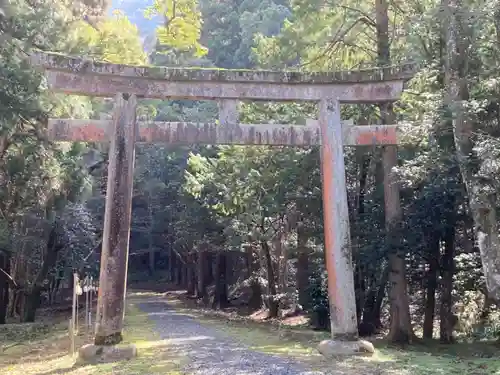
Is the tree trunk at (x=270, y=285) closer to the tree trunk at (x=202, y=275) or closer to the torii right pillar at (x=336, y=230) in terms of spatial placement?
the torii right pillar at (x=336, y=230)

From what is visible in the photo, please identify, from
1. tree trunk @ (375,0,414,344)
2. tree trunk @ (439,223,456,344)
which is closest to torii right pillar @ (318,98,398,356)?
tree trunk @ (375,0,414,344)

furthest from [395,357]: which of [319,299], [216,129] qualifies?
[319,299]

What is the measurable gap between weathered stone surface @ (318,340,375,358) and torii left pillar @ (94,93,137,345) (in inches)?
135

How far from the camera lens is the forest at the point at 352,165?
8258 millimetres

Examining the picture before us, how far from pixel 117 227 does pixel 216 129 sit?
235cm

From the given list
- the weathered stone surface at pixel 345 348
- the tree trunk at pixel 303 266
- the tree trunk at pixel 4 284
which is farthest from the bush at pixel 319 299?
the tree trunk at pixel 4 284

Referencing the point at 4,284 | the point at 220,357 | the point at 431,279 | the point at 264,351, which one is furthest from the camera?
Answer: the point at 4,284

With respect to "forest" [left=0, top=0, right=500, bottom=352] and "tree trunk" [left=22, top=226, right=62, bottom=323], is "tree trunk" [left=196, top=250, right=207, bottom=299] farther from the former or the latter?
"tree trunk" [left=22, top=226, right=62, bottom=323]

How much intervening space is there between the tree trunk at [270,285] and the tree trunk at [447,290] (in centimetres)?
730

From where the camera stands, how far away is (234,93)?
9.67 metres

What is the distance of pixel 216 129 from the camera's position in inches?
377

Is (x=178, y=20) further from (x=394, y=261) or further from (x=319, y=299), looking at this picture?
(x=319, y=299)

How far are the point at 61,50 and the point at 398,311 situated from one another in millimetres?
10081

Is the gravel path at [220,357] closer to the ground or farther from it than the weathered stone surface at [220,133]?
closer to the ground
